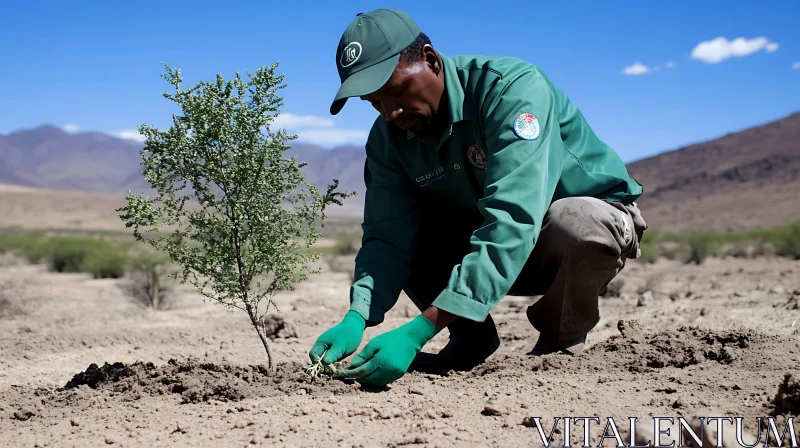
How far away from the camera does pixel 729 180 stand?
61.3 meters

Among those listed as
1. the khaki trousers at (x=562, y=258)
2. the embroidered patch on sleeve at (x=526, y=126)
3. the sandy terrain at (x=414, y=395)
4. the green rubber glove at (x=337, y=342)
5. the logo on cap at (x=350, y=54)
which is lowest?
the sandy terrain at (x=414, y=395)

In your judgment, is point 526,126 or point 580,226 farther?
point 580,226

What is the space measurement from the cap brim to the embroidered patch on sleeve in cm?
57

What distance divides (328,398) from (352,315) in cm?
50

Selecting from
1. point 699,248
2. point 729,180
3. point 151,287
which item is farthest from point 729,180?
point 151,287

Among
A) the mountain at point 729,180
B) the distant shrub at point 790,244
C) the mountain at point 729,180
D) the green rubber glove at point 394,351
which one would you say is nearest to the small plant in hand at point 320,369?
the green rubber glove at point 394,351

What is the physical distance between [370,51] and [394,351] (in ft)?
4.06

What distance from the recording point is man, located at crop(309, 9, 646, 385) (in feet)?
9.40

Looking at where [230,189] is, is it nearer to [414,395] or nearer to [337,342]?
[337,342]

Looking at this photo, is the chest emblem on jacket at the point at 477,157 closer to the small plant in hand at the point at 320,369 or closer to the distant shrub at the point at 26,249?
the small plant in hand at the point at 320,369

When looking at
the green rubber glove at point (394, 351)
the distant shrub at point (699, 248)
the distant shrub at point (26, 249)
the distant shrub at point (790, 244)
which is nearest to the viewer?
the green rubber glove at point (394, 351)

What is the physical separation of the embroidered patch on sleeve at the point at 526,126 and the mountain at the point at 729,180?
4270 centimetres

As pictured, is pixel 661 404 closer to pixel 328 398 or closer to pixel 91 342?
pixel 328 398

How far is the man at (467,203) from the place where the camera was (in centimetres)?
287
